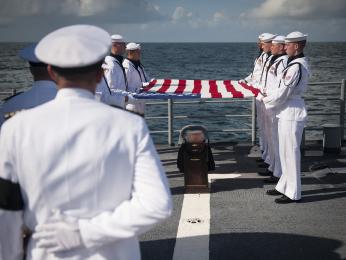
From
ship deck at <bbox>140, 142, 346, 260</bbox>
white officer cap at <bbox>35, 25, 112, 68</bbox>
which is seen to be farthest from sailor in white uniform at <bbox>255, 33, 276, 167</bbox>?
white officer cap at <bbox>35, 25, 112, 68</bbox>

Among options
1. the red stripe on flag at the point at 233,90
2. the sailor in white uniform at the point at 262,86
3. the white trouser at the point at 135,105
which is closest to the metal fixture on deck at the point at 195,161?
the red stripe on flag at the point at 233,90

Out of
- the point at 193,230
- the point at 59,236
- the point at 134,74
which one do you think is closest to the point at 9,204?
the point at 59,236

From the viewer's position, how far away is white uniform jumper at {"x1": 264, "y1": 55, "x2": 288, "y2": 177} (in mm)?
7055

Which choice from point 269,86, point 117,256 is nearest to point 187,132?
point 269,86

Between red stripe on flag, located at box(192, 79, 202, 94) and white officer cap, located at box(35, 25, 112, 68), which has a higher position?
white officer cap, located at box(35, 25, 112, 68)

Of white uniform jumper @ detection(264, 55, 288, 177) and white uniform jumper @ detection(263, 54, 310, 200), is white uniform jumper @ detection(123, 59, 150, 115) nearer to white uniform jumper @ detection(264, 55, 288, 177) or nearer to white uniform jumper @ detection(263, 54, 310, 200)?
white uniform jumper @ detection(264, 55, 288, 177)

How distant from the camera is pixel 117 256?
6.36 feet

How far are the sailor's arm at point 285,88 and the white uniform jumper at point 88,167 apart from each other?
176 inches

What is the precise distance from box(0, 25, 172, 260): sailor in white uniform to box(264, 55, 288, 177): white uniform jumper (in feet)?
17.2

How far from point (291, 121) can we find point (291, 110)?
0.45 feet

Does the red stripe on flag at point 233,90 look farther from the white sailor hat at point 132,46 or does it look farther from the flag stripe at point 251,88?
the white sailor hat at point 132,46

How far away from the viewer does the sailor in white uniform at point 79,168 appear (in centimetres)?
181

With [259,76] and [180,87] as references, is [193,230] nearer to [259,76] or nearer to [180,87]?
[180,87]

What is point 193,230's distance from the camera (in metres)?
5.13
